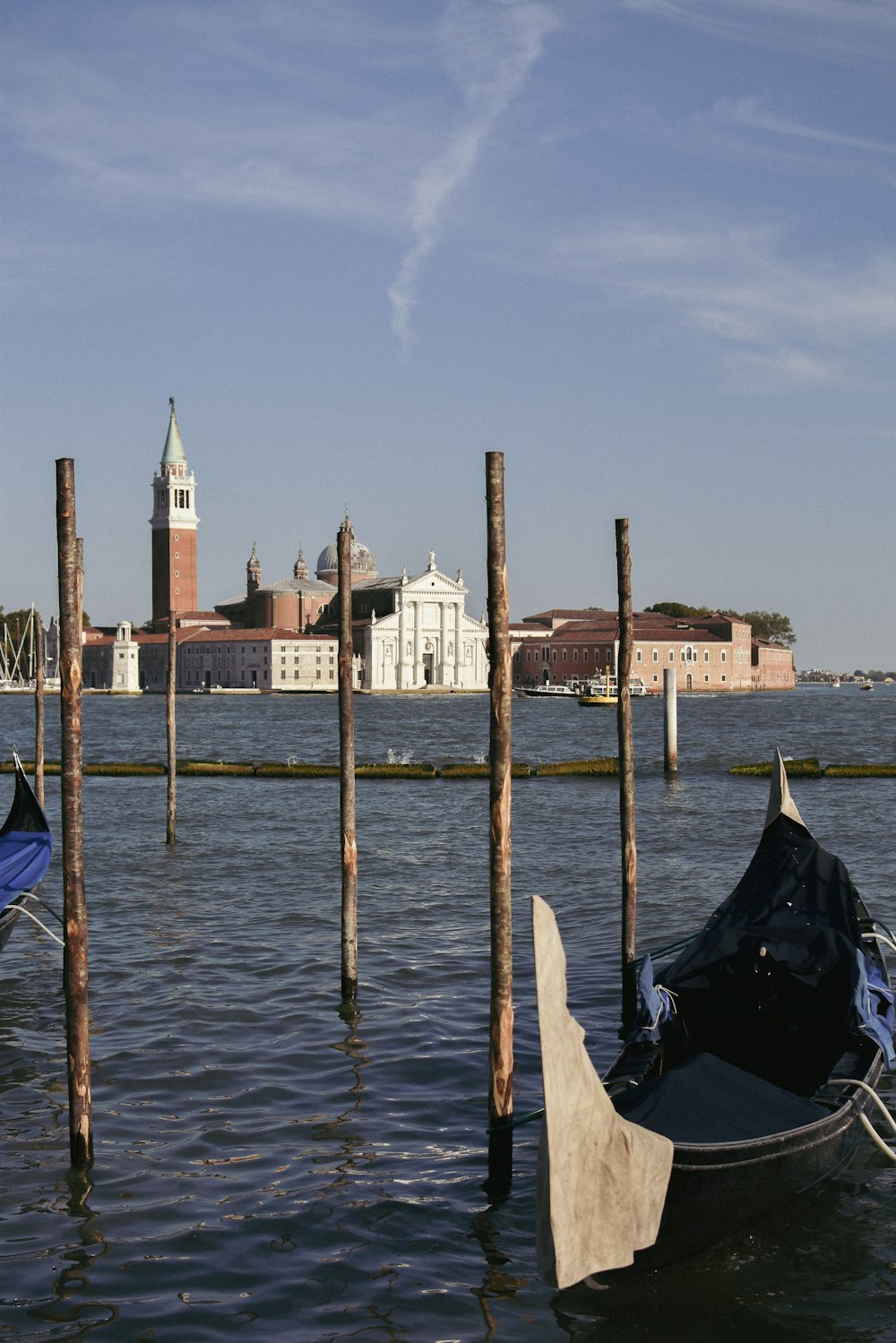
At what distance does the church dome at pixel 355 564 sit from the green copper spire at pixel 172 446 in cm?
1252

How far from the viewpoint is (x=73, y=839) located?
5.85 metres

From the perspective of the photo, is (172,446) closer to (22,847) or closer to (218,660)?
Answer: (218,660)

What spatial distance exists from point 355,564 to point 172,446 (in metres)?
15.2

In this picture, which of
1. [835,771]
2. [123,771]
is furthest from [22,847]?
[835,771]

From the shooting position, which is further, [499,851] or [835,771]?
[835,771]

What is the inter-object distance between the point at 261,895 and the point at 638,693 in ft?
255

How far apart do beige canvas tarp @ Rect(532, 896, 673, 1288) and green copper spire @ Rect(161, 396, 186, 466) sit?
9987 cm

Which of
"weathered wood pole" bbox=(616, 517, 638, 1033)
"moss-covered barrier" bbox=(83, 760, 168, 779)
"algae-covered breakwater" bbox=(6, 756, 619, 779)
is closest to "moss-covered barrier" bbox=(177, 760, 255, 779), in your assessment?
"algae-covered breakwater" bbox=(6, 756, 619, 779)

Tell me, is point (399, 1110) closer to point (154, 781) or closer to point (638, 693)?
point (154, 781)

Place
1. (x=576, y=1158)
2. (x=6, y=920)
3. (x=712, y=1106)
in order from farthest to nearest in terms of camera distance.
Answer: (x=6, y=920)
(x=712, y=1106)
(x=576, y=1158)

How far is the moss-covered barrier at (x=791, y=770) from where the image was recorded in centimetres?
2514

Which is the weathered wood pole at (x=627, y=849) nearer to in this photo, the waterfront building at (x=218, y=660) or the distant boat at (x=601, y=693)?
the distant boat at (x=601, y=693)

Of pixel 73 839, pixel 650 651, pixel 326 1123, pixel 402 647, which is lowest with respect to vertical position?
pixel 326 1123

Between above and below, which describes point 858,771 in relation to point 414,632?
below
